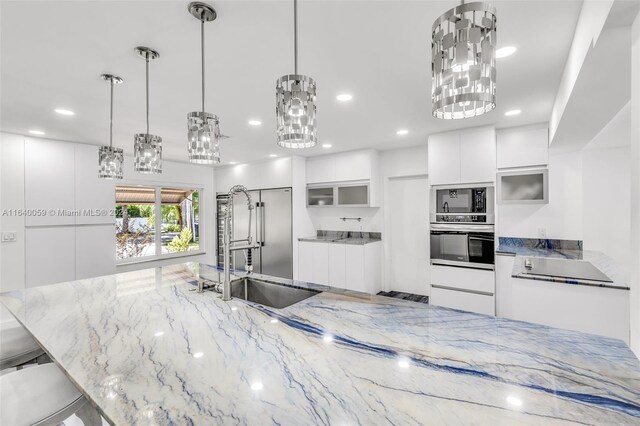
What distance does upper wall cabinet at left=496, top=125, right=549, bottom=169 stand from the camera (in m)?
3.29

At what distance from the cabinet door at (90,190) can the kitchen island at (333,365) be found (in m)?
3.18

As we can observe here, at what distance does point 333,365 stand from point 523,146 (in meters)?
3.53

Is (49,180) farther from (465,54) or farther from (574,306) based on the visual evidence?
(574,306)

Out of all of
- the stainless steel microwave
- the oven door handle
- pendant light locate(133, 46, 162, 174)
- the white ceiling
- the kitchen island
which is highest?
the white ceiling

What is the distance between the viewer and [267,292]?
6.73 feet

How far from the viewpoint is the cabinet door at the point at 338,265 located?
448 centimetres

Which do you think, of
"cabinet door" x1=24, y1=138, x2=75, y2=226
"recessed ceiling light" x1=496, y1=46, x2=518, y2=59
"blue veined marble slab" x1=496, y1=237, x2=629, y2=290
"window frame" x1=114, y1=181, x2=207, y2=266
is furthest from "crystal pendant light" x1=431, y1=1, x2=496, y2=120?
"window frame" x1=114, y1=181, x2=207, y2=266

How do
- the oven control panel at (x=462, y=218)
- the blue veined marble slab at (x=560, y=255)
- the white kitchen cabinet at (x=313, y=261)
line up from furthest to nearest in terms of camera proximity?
the white kitchen cabinet at (x=313, y=261) → the oven control panel at (x=462, y=218) → the blue veined marble slab at (x=560, y=255)

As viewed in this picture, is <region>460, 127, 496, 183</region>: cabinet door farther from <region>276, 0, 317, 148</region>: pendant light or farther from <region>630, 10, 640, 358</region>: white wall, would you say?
<region>276, 0, 317, 148</region>: pendant light

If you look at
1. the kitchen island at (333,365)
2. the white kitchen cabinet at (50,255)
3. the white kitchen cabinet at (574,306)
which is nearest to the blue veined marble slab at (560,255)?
the white kitchen cabinet at (574,306)

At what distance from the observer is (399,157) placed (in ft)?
15.1

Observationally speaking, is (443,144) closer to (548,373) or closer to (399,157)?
(399,157)

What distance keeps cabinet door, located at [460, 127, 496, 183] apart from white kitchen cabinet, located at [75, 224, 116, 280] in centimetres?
479

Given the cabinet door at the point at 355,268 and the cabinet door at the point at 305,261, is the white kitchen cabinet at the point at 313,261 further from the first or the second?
the cabinet door at the point at 355,268
